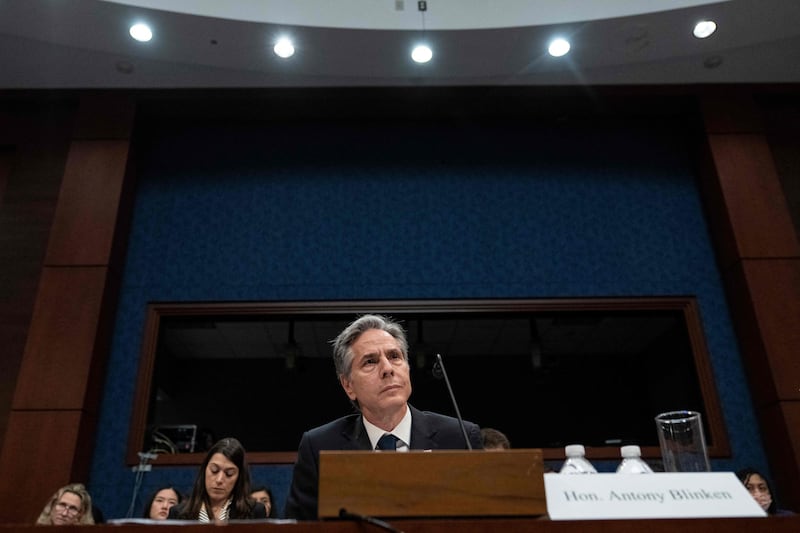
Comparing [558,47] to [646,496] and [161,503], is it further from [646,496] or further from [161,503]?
[646,496]

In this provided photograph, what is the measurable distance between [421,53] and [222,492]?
10.7ft

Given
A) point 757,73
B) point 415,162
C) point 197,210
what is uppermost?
point 757,73

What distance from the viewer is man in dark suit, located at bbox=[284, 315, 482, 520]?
5.71ft

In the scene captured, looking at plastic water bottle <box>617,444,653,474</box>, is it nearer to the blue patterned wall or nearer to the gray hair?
the gray hair

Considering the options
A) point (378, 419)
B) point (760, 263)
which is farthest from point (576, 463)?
point (760, 263)

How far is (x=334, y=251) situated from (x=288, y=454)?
4.99 feet

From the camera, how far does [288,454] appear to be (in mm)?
4207

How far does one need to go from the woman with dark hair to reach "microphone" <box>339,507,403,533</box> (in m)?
2.26

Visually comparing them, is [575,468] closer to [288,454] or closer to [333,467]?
[333,467]

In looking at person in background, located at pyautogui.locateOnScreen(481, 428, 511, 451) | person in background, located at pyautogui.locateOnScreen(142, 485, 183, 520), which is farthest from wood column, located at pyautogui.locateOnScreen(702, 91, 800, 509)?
person in background, located at pyautogui.locateOnScreen(142, 485, 183, 520)

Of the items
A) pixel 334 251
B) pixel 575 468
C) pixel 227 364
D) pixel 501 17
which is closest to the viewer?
pixel 575 468

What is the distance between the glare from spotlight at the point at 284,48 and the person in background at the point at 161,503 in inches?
120

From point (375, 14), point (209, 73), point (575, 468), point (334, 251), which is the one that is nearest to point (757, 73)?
point (375, 14)

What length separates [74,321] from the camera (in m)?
4.32
